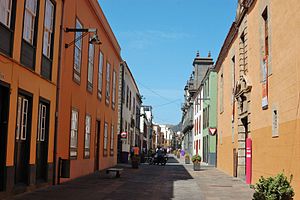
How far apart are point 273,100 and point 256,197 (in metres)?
4.97

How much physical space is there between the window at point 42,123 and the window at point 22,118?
4.20 feet

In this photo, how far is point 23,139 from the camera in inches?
540

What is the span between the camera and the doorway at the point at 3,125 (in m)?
11.8

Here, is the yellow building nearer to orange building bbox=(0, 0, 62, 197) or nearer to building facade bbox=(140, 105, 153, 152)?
orange building bbox=(0, 0, 62, 197)

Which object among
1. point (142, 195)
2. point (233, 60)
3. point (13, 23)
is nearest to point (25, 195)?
point (142, 195)

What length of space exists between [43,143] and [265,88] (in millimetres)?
7751

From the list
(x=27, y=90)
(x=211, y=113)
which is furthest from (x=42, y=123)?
(x=211, y=113)

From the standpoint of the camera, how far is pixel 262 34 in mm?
16750

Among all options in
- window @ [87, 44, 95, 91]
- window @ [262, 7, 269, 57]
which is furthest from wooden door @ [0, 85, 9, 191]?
window @ [87, 44, 95, 91]

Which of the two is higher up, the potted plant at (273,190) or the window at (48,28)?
the window at (48,28)

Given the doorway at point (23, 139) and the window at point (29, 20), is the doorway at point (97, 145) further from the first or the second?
the window at point (29, 20)

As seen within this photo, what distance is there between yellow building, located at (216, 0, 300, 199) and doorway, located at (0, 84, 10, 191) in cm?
744

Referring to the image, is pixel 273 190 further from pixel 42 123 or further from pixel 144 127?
pixel 144 127

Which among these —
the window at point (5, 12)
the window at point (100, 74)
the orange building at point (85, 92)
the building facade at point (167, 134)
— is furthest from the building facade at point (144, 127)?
the building facade at point (167, 134)
